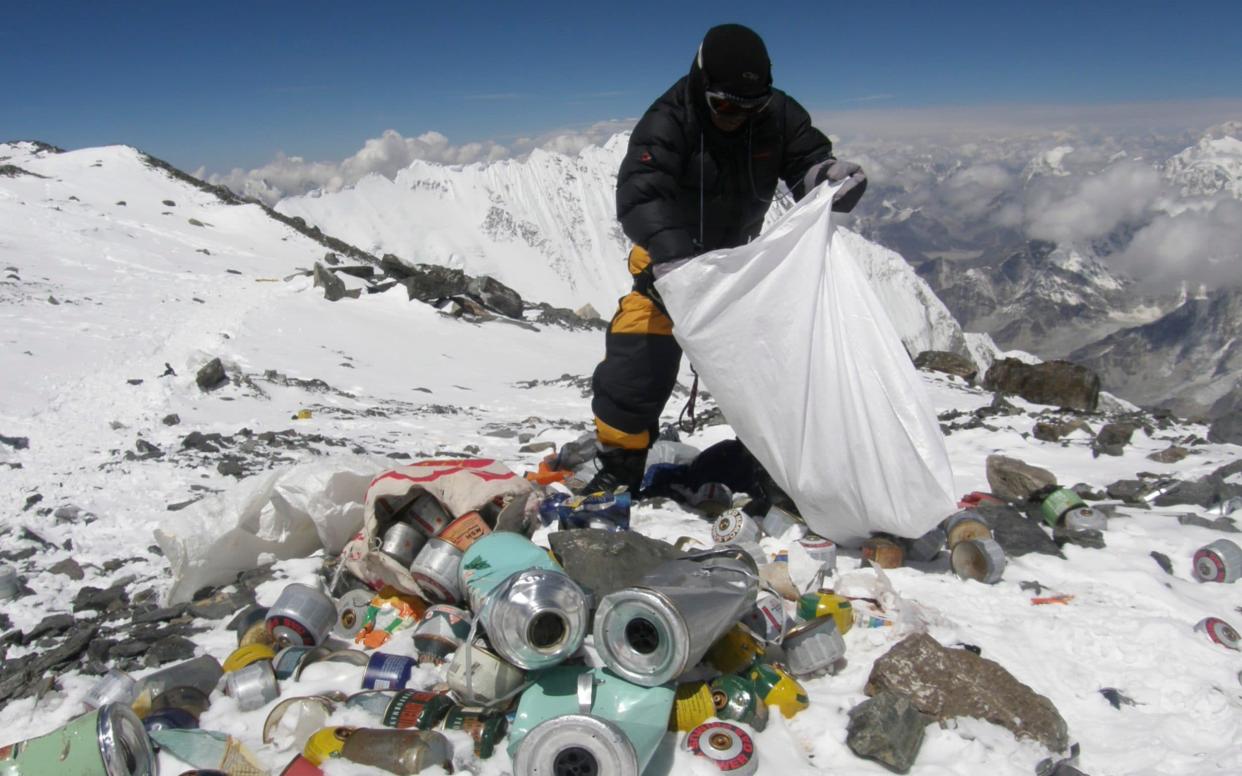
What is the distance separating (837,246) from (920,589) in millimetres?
1618

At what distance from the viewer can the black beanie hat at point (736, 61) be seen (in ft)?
10.9

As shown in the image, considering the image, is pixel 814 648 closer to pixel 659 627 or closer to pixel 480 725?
pixel 659 627

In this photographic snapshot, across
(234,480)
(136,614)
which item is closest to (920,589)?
(136,614)

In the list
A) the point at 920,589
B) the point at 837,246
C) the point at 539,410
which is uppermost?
the point at 837,246

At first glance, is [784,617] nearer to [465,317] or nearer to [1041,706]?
[1041,706]

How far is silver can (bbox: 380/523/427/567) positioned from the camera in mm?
3291

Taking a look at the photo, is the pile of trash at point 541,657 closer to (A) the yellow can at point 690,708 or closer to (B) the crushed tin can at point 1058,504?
(A) the yellow can at point 690,708

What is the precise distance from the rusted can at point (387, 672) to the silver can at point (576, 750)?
75 centimetres

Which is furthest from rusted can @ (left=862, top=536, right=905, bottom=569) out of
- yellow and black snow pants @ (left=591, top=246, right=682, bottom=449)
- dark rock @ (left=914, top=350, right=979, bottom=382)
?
dark rock @ (left=914, top=350, right=979, bottom=382)

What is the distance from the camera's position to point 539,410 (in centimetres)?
929

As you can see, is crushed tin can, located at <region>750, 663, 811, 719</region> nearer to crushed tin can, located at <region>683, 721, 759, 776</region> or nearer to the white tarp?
crushed tin can, located at <region>683, 721, 759, 776</region>

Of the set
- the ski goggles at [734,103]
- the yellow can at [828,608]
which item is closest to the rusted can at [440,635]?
the yellow can at [828,608]

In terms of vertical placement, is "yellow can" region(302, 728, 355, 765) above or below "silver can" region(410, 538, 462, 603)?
below

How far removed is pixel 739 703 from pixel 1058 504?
2.52 metres
